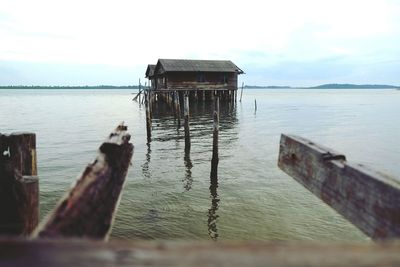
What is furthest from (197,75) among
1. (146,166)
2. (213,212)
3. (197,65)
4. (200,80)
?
(213,212)

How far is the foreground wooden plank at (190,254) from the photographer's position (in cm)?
108

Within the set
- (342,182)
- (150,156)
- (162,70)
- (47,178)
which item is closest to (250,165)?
(150,156)

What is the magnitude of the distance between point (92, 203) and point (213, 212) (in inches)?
273

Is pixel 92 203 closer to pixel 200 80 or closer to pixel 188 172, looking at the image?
pixel 188 172

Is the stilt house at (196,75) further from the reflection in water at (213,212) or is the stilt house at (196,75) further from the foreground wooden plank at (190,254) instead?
the foreground wooden plank at (190,254)

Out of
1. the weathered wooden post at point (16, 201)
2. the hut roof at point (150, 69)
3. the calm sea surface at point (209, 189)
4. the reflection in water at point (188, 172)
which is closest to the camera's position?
the weathered wooden post at point (16, 201)

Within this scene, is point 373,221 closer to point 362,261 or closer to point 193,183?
point 362,261

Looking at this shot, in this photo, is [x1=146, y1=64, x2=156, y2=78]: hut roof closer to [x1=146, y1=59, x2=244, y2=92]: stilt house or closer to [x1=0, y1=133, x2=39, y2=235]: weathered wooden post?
[x1=146, y1=59, x2=244, y2=92]: stilt house

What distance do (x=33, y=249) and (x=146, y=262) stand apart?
15.8 inches

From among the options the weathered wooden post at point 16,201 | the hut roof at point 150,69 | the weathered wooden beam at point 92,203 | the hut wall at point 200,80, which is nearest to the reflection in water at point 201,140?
the weathered wooden post at point 16,201

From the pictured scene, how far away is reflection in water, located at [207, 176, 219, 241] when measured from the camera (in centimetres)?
736

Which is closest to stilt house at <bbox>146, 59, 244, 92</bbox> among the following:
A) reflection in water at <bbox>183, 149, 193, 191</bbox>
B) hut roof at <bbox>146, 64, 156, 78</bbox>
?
hut roof at <bbox>146, 64, 156, 78</bbox>

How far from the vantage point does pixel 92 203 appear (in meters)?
1.83

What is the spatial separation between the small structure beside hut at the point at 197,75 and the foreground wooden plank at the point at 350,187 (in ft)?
127
